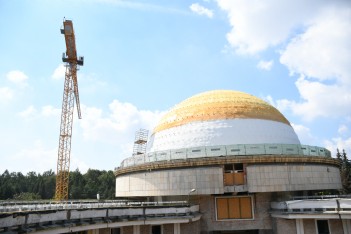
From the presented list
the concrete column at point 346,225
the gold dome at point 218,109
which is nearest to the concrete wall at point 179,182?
the gold dome at point 218,109

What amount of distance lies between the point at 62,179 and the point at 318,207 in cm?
4807

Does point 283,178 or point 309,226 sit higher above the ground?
point 283,178

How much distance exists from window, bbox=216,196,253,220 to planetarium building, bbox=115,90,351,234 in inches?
3.4

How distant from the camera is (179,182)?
2773 centimetres

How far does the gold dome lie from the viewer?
32.8 meters

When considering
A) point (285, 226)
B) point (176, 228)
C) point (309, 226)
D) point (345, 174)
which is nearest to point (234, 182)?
point (285, 226)

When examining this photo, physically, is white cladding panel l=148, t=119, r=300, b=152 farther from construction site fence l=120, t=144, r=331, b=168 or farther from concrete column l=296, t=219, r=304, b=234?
concrete column l=296, t=219, r=304, b=234

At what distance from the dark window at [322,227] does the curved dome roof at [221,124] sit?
9.37 metres

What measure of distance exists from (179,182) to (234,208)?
18.1 feet

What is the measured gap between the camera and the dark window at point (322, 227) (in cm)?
2420

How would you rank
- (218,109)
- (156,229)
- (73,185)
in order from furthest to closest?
(73,185) < (218,109) < (156,229)

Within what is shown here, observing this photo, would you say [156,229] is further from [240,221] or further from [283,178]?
[283,178]

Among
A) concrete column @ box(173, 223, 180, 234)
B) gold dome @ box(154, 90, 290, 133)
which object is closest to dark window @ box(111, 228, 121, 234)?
concrete column @ box(173, 223, 180, 234)

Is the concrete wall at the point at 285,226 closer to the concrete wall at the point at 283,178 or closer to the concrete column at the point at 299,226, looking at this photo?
the concrete column at the point at 299,226
